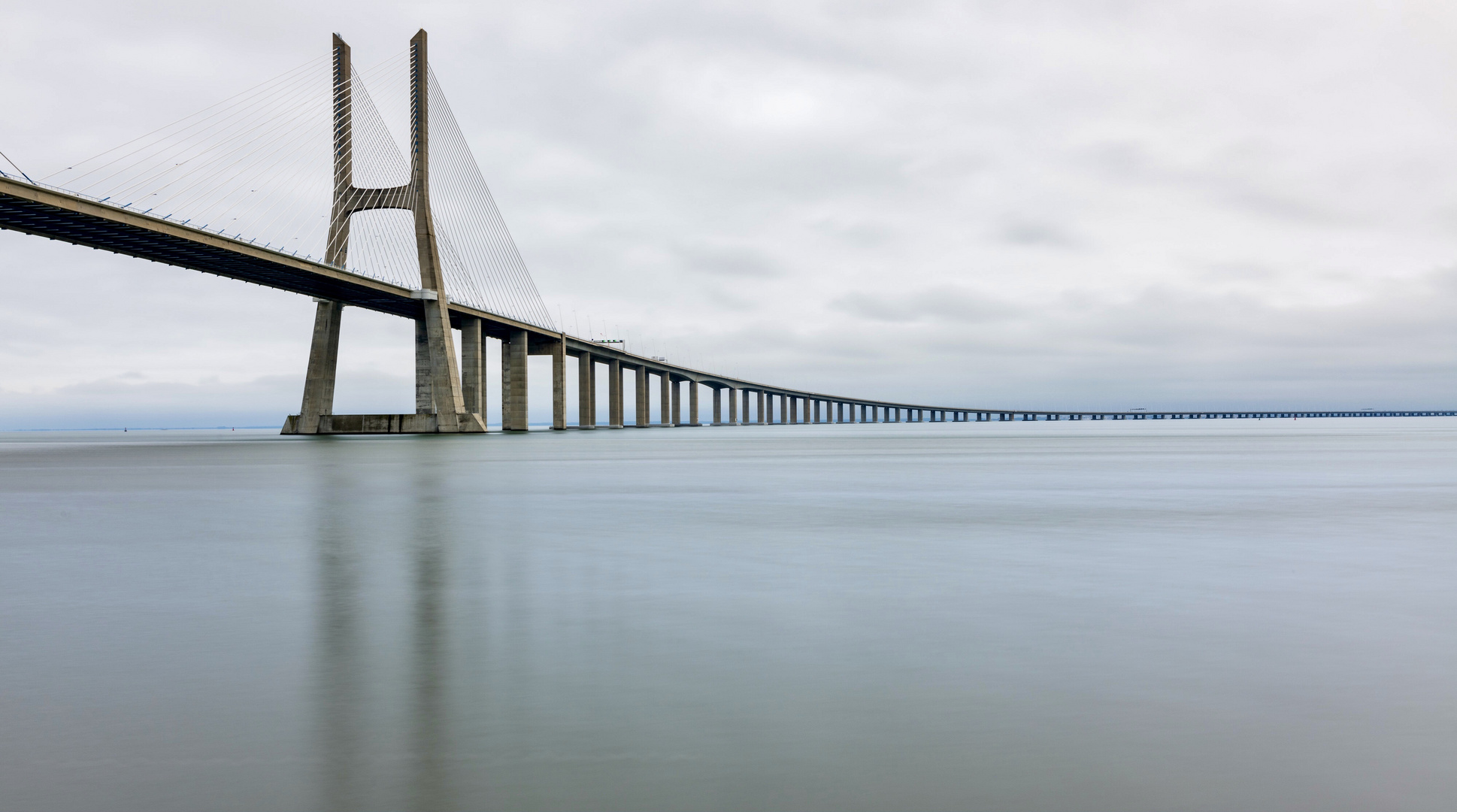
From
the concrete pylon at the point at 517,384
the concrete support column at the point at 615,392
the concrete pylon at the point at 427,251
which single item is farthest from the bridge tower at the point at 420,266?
the concrete support column at the point at 615,392

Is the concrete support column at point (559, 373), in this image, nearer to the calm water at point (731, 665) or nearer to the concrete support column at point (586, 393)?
the concrete support column at point (586, 393)

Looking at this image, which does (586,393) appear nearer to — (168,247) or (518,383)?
(518,383)

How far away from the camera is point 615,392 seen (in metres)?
115

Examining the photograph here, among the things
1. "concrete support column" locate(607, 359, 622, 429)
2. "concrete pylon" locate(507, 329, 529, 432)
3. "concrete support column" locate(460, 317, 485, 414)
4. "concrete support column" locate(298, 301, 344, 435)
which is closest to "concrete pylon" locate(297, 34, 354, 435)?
"concrete support column" locate(298, 301, 344, 435)

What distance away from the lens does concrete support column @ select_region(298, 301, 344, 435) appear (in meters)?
66.8

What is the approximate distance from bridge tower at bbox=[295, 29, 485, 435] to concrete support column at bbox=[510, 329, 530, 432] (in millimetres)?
15674

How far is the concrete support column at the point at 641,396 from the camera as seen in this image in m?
124

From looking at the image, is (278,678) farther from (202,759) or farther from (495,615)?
(495,615)

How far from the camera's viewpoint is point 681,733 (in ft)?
Answer: 15.1

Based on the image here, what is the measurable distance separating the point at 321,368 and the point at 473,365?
12.0 metres

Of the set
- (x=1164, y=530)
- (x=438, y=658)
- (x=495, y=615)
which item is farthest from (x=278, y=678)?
(x=1164, y=530)

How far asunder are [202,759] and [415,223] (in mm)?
67194

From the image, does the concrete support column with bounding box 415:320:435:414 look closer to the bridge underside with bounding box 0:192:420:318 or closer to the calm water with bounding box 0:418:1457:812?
the bridge underside with bounding box 0:192:420:318

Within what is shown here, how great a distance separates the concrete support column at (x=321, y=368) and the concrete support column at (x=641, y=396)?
169 feet
